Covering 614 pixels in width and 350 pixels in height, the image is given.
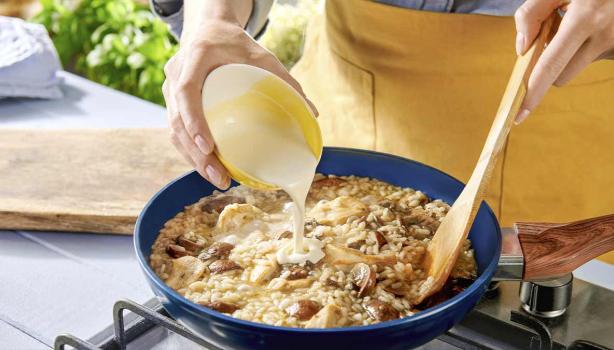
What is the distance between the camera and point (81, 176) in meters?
1.83

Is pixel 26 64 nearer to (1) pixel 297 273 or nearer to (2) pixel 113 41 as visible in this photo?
(1) pixel 297 273

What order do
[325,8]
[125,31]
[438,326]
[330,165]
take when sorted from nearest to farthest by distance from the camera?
[438,326]
[330,165]
[325,8]
[125,31]

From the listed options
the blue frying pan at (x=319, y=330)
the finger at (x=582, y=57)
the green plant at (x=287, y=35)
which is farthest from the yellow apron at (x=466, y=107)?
the green plant at (x=287, y=35)

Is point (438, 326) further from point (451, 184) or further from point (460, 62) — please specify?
point (460, 62)

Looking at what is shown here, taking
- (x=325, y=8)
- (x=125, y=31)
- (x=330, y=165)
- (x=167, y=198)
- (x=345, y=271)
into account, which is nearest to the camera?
(x=345, y=271)

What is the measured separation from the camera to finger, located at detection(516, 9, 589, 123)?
49.5 inches

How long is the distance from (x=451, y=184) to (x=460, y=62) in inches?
20.4

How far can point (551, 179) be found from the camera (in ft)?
6.26

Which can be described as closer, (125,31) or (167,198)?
(167,198)

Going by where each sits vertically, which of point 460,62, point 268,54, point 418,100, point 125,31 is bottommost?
point 125,31

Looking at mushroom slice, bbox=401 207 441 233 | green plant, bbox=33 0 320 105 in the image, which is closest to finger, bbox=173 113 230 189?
mushroom slice, bbox=401 207 441 233

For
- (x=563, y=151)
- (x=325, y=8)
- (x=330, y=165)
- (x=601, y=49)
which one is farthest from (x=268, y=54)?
(x=563, y=151)

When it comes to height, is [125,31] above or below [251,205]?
below

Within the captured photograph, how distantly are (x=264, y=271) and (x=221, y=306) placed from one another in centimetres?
11
